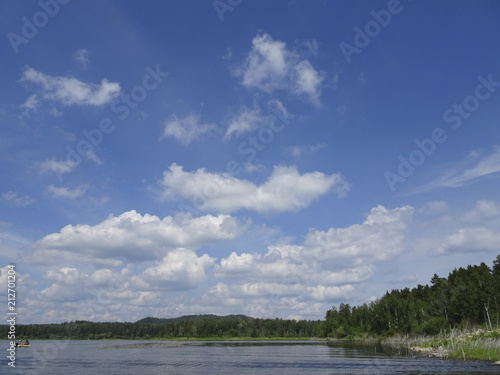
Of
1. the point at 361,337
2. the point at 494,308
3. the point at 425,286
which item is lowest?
the point at 361,337

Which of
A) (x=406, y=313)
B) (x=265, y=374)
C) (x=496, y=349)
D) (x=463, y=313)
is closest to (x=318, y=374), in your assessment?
(x=265, y=374)

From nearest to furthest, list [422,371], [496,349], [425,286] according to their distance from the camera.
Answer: [422,371]
[496,349]
[425,286]

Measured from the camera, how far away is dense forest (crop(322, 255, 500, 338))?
10788cm

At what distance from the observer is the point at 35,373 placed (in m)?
62.5

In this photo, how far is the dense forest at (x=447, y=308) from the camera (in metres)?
108

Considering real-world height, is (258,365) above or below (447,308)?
below

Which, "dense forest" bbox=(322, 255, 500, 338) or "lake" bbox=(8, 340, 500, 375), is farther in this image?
"dense forest" bbox=(322, 255, 500, 338)

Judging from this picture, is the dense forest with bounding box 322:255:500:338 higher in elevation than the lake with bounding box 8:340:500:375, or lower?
higher

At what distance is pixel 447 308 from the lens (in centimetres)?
12188

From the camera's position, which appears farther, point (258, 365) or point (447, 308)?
point (447, 308)

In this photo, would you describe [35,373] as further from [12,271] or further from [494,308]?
[494,308]

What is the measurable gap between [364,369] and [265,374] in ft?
54.4

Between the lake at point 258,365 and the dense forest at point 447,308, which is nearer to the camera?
the lake at point 258,365

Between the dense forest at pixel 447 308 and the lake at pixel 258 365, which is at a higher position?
the dense forest at pixel 447 308
